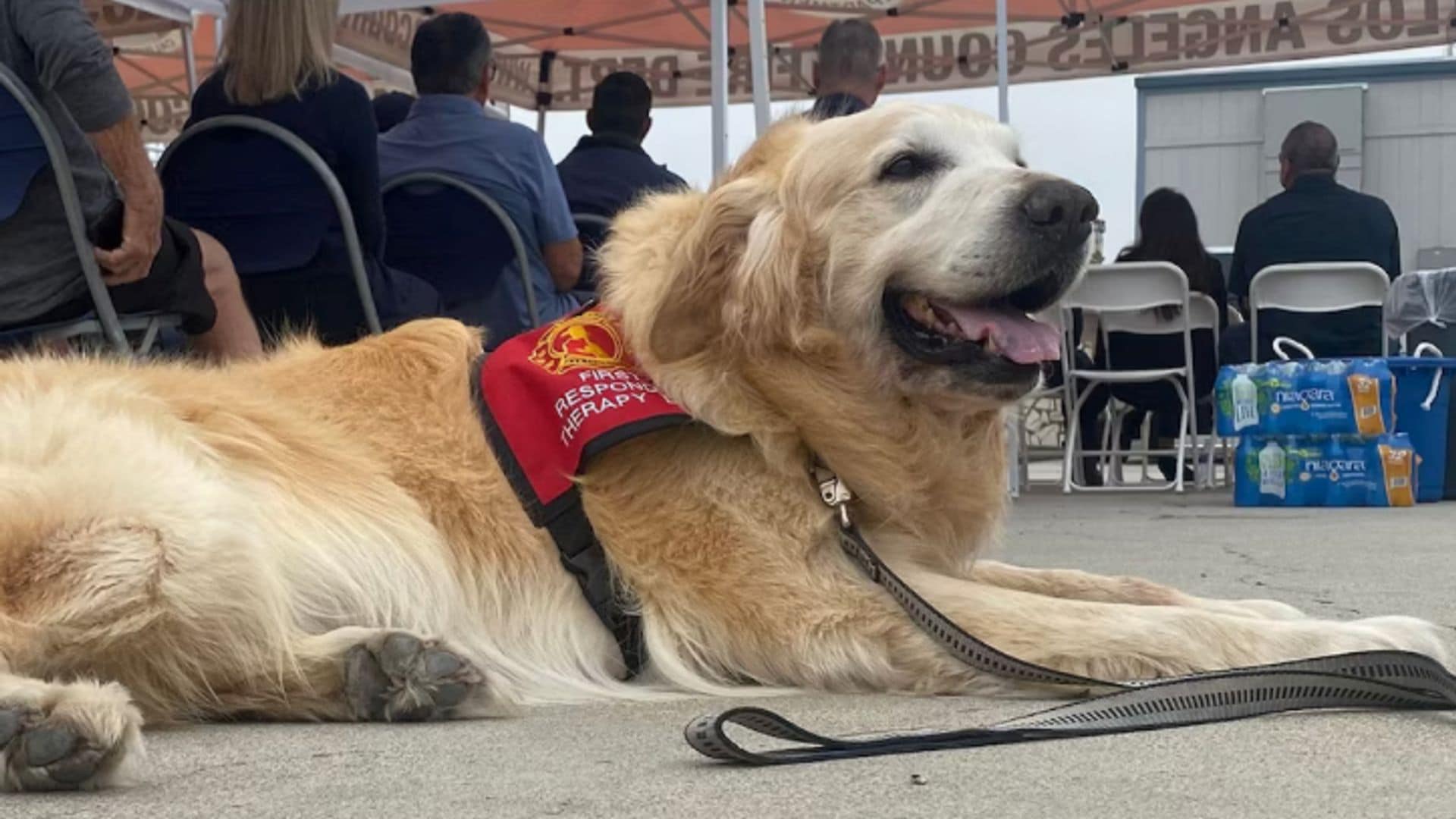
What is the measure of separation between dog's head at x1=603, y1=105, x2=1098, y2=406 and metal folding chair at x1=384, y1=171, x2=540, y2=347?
8.94 feet

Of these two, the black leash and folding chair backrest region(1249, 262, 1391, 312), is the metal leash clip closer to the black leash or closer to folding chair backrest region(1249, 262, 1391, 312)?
the black leash

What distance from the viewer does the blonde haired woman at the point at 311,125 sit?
15.5 feet

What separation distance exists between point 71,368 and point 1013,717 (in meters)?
1.66

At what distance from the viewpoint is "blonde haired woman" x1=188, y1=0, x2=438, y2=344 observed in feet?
15.5

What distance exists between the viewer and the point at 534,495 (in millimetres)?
2711

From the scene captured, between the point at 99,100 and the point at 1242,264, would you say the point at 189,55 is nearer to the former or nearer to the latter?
the point at 99,100

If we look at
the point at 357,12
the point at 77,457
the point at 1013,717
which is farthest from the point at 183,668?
the point at 357,12

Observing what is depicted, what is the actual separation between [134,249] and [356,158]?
1071mm

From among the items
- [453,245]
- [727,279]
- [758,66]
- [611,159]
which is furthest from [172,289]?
[758,66]

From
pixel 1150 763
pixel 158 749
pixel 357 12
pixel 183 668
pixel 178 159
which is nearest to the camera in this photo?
pixel 1150 763

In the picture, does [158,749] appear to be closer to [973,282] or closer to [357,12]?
[973,282]

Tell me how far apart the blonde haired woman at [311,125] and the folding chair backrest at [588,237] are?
1417mm

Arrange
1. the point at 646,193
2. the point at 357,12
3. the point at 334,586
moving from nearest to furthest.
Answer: the point at 334,586 < the point at 646,193 < the point at 357,12

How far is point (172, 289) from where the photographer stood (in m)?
3.99
